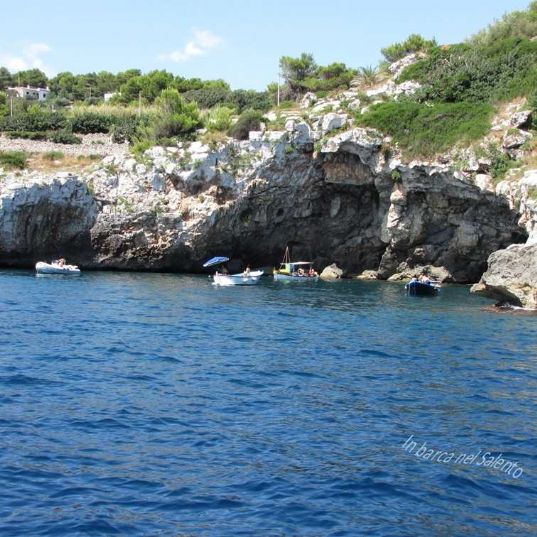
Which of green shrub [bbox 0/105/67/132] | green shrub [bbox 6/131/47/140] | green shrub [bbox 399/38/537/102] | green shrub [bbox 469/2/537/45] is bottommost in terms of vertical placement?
green shrub [bbox 6/131/47/140]

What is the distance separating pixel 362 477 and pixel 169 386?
22.1 ft

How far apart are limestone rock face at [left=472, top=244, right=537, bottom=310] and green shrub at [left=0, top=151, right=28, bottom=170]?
110ft

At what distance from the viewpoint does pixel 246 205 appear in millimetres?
49344

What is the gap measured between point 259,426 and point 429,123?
3632 cm

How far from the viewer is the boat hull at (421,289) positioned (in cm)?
4059

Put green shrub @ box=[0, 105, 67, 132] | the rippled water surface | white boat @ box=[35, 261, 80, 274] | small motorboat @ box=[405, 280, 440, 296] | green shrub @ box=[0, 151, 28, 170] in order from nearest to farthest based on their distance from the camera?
1. the rippled water surface
2. small motorboat @ box=[405, 280, 440, 296]
3. white boat @ box=[35, 261, 80, 274]
4. green shrub @ box=[0, 151, 28, 170]
5. green shrub @ box=[0, 105, 67, 132]

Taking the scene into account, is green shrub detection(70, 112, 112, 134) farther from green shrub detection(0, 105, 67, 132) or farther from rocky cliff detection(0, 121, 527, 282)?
rocky cliff detection(0, 121, 527, 282)

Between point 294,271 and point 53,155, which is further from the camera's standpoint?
point 53,155

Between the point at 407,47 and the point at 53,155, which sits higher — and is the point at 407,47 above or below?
above

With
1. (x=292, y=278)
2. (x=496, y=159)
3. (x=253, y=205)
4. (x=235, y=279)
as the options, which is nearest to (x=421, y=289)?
(x=496, y=159)

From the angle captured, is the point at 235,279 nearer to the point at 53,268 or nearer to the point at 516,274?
the point at 53,268

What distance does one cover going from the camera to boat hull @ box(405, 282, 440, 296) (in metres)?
40.6

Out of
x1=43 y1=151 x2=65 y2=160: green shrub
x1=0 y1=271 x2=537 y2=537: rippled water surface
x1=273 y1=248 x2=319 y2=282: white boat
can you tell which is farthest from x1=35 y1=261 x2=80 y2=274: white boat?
x1=0 y1=271 x2=537 y2=537: rippled water surface

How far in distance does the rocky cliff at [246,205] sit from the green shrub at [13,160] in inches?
125
